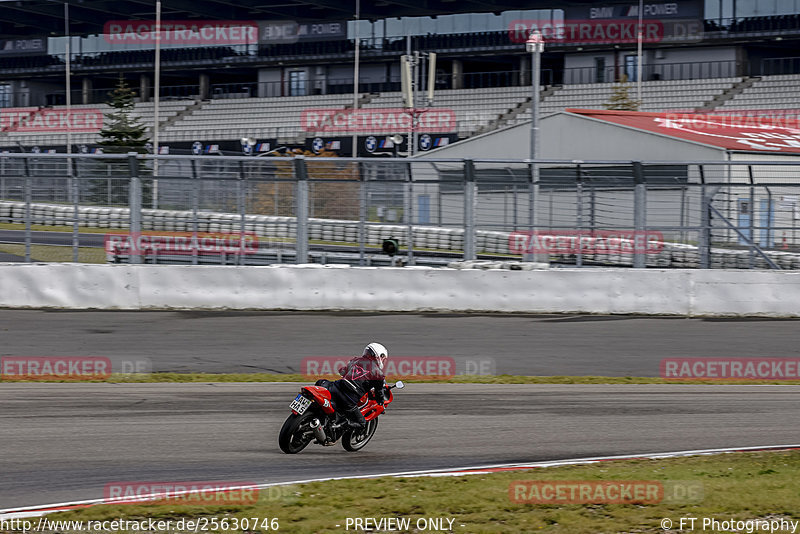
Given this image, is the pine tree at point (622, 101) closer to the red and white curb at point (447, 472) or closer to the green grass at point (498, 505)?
the red and white curb at point (447, 472)

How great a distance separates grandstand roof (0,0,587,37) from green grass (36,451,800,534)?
A: 4984 centimetres

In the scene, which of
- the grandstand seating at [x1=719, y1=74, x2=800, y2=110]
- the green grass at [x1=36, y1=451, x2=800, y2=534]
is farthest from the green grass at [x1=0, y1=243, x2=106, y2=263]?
the grandstand seating at [x1=719, y1=74, x2=800, y2=110]

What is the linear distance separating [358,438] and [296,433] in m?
0.56

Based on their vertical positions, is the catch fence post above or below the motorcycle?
above

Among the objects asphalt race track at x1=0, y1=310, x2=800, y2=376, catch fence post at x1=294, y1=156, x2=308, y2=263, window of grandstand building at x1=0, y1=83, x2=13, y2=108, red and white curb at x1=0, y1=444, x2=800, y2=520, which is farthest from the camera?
window of grandstand building at x1=0, y1=83, x2=13, y2=108

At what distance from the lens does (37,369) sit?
11.9 metres

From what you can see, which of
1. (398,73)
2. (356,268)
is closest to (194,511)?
(356,268)

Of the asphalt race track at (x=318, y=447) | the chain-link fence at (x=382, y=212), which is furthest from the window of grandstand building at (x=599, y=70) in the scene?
the asphalt race track at (x=318, y=447)

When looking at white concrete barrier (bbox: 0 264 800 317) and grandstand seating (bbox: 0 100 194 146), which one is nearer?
white concrete barrier (bbox: 0 264 800 317)

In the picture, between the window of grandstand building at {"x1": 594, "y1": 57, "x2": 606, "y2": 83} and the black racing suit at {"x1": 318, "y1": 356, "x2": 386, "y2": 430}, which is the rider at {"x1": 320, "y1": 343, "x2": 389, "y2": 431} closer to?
the black racing suit at {"x1": 318, "y1": 356, "x2": 386, "y2": 430}

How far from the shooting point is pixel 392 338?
47.2ft

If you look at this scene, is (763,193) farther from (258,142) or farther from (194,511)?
(258,142)

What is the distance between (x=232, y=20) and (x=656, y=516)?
58205 mm

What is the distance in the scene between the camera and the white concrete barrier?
16.8 metres
